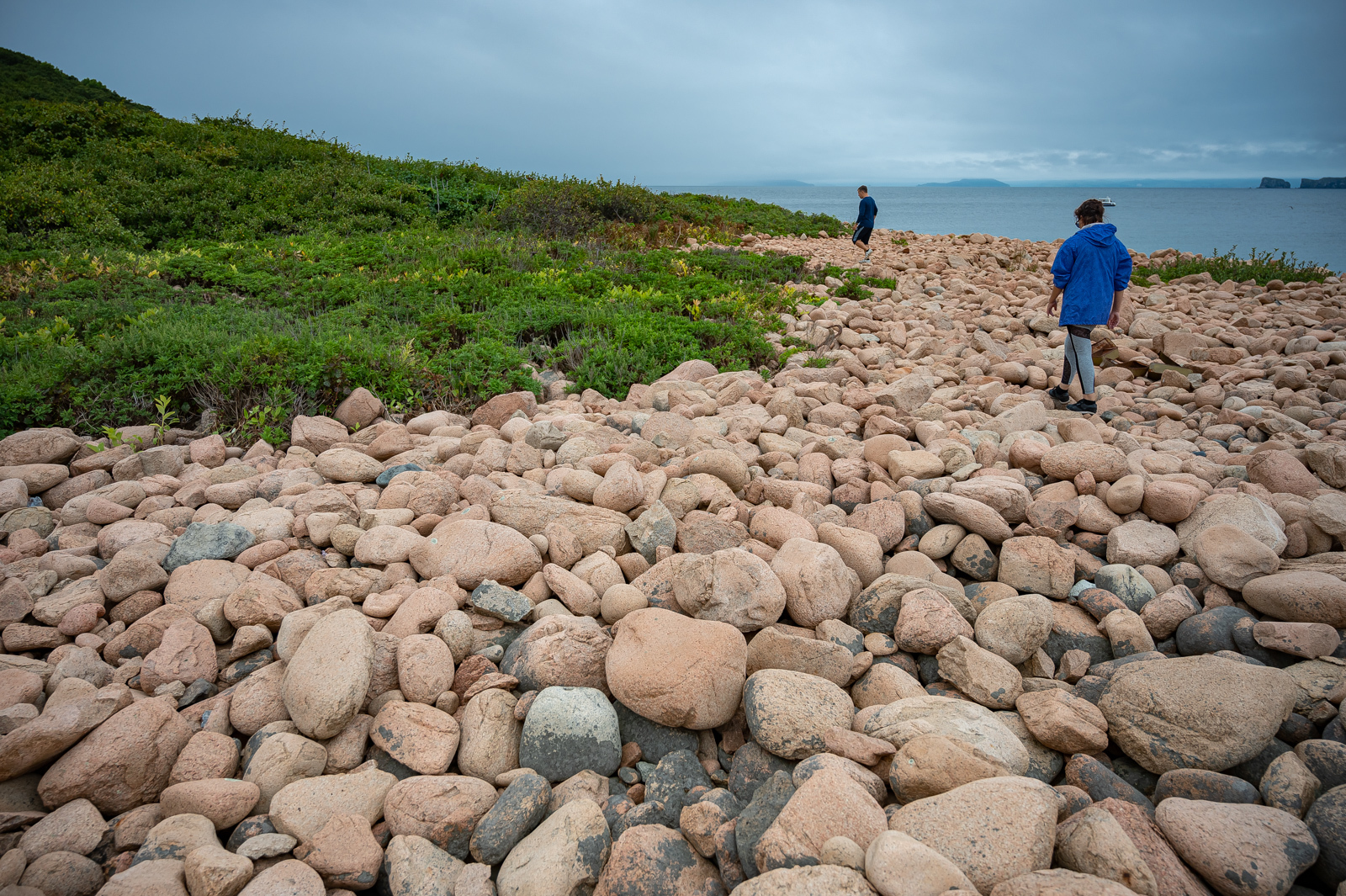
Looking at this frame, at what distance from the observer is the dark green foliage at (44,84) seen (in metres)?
18.0

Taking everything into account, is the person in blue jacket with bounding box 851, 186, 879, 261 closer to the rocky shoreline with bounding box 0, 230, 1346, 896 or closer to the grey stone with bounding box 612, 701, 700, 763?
the rocky shoreline with bounding box 0, 230, 1346, 896

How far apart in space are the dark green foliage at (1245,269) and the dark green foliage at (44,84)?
25.1 meters

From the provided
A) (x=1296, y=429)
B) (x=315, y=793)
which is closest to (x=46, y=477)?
(x=315, y=793)

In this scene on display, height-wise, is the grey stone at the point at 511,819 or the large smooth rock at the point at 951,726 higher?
the large smooth rock at the point at 951,726

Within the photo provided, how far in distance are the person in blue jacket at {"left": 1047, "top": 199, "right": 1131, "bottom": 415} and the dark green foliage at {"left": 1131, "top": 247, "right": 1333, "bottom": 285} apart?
763 cm

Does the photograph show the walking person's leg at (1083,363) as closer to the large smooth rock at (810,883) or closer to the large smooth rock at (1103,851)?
the large smooth rock at (1103,851)

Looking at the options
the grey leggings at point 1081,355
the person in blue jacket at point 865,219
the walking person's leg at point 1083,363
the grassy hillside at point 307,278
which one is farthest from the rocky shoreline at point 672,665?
the person in blue jacket at point 865,219

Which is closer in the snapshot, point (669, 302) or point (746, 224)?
point (669, 302)

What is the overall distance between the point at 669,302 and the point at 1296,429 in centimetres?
648

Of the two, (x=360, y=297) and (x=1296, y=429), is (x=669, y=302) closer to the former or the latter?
(x=360, y=297)

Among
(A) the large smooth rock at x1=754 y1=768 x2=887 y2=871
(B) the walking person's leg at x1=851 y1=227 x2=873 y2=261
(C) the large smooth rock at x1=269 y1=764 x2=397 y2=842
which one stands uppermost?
(B) the walking person's leg at x1=851 y1=227 x2=873 y2=261

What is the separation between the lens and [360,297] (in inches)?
324

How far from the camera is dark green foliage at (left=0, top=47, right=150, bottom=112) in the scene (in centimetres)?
1801

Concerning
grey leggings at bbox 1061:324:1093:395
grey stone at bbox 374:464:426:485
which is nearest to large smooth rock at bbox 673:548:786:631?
grey stone at bbox 374:464:426:485
